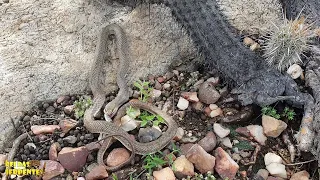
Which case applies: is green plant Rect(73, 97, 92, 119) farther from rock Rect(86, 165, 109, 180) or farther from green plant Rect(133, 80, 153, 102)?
rock Rect(86, 165, 109, 180)

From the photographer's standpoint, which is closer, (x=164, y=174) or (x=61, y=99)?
(x=164, y=174)

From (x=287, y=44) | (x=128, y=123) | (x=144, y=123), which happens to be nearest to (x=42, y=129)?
(x=128, y=123)

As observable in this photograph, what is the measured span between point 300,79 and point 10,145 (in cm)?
201

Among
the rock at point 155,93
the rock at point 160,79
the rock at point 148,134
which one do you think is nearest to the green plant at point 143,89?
the rock at point 155,93

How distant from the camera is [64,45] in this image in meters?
3.03

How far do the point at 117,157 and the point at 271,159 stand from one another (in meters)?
0.93

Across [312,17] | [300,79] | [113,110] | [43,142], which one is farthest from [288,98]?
[43,142]

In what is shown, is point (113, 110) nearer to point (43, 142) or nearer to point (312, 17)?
point (43, 142)

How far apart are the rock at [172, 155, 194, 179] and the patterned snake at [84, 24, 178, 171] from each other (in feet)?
0.50

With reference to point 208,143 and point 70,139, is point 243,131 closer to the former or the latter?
point 208,143

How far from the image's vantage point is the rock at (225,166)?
2.45 metres

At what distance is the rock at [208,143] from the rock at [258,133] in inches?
10.1

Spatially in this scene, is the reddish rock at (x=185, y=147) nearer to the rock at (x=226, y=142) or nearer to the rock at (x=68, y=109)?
the rock at (x=226, y=142)

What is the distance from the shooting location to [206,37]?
283cm
